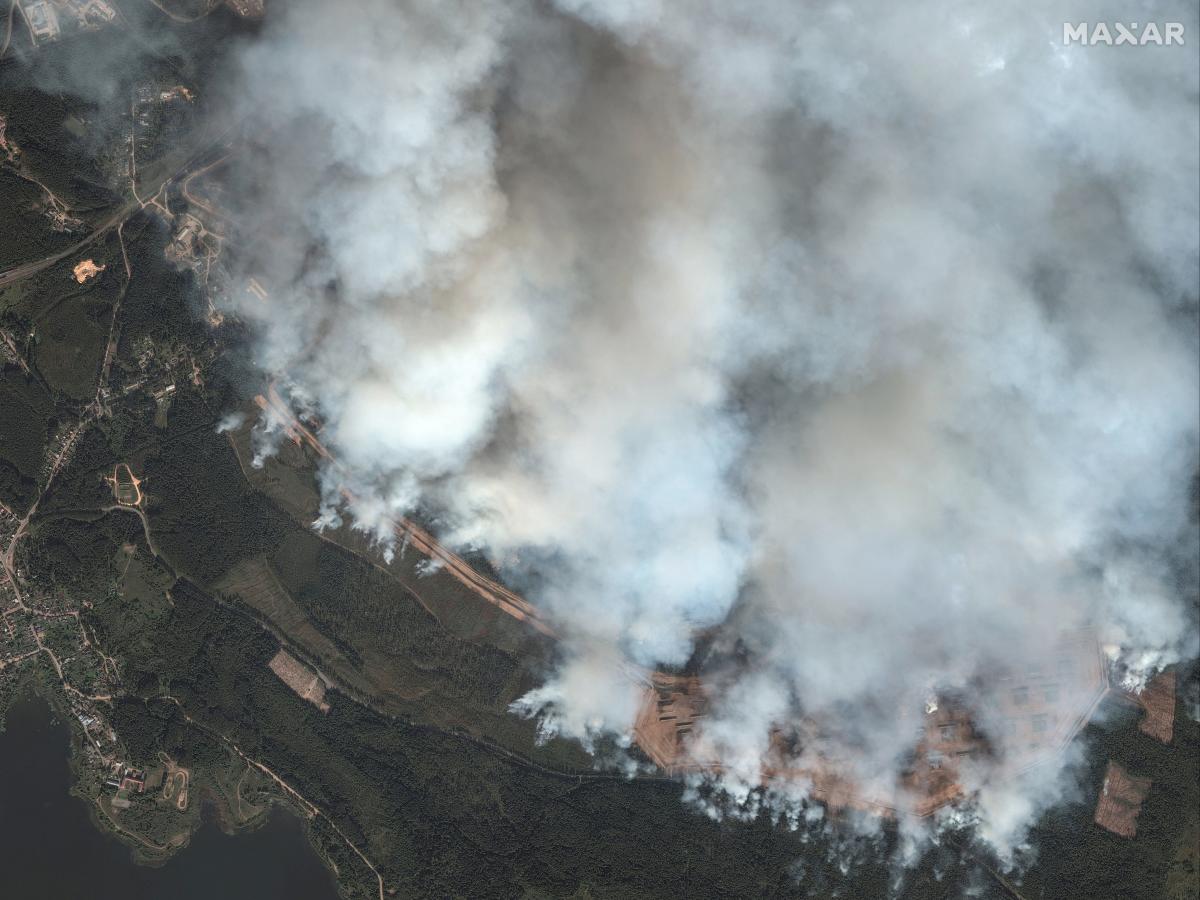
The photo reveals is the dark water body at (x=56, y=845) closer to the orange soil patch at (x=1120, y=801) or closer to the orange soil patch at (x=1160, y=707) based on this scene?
the orange soil patch at (x=1120, y=801)

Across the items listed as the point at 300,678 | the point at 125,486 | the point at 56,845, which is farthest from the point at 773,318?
the point at 56,845

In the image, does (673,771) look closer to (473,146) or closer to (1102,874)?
(1102,874)

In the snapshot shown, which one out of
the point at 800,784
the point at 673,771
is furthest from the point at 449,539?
the point at 800,784

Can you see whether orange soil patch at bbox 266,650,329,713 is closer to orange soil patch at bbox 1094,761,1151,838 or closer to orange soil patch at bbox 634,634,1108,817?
orange soil patch at bbox 634,634,1108,817

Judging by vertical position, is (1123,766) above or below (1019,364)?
below

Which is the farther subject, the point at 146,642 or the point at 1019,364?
the point at 146,642

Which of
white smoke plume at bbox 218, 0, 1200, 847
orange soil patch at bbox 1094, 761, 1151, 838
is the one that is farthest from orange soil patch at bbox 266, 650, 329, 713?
orange soil patch at bbox 1094, 761, 1151, 838
